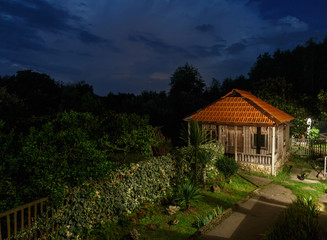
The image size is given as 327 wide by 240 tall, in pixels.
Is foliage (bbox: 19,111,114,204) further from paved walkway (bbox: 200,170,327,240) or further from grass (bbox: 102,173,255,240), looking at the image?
paved walkway (bbox: 200,170,327,240)

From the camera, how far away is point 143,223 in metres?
8.38

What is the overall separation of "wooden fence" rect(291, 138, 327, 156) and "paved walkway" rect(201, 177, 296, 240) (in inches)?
367

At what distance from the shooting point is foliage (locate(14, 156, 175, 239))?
21.1 feet

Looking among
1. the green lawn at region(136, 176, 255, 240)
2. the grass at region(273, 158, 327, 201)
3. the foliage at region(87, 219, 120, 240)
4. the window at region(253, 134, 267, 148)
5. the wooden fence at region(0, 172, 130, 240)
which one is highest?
the window at region(253, 134, 267, 148)

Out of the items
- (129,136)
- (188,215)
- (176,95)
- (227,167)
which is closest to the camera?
(188,215)

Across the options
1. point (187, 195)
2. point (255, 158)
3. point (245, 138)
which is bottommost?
point (187, 195)

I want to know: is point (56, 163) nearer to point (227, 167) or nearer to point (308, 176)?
point (227, 167)

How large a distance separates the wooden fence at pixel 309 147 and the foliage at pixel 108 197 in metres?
14.6

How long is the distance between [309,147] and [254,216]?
14.1 m

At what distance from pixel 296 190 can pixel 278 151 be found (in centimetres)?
469

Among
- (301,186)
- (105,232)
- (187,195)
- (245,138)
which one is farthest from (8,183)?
(245,138)

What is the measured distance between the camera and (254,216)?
8.87 metres

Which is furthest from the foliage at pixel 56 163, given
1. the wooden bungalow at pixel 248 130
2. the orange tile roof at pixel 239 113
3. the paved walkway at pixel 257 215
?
the orange tile roof at pixel 239 113

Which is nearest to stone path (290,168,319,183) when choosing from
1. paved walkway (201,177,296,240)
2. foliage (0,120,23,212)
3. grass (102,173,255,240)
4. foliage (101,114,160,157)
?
paved walkway (201,177,296,240)
